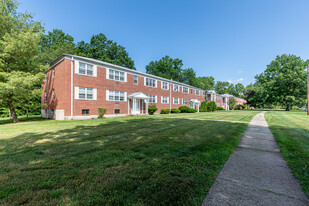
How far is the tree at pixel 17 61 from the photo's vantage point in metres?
10.2

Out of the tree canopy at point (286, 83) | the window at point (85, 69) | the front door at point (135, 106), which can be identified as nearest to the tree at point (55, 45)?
the window at point (85, 69)

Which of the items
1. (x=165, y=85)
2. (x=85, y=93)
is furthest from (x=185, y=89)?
(x=85, y=93)

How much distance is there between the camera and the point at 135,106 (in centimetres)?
1864

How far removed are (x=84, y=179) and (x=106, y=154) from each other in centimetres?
115

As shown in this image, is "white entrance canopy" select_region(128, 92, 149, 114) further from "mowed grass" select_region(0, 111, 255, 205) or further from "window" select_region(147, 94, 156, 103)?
"mowed grass" select_region(0, 111, 255, 205)

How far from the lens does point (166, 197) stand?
6.04ft

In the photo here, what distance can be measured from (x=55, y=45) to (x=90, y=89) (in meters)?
24.3

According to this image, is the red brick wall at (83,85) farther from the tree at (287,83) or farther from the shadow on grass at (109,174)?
the tree at (287,83)

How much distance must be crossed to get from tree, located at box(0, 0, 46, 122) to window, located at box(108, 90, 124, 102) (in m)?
6.56

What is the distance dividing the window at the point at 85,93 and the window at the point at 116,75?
3.11 metres

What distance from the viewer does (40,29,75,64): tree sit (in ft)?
89.2

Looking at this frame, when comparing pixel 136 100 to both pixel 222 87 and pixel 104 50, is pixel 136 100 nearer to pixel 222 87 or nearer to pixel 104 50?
pixel 104 50

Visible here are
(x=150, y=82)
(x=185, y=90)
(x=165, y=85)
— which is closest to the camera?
Answer: (x=150, y=82)

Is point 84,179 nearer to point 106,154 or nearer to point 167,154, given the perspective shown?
point 106,154
